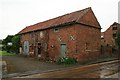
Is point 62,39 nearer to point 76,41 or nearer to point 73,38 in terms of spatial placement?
point 73,38

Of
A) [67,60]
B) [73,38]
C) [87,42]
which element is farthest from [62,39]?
[67,60]

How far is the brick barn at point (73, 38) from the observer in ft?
77.7

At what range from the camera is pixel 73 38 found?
77.5ft

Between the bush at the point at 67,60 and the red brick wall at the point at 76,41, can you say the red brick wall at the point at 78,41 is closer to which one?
the red brick wall at the point at 76,41

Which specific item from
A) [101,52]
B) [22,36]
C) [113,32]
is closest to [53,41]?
[101,52]

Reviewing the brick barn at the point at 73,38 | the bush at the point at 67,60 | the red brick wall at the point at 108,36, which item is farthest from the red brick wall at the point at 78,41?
the red brick wall at the point at 108,36

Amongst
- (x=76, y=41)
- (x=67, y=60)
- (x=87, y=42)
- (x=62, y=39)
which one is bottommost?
(x=67, y=60)

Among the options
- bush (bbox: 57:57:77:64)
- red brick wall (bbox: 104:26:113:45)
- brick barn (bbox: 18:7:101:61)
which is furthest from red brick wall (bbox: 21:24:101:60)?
red brick wall (bbox: 104:26:113:45)

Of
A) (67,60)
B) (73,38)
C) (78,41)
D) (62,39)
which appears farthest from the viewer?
(62,39)

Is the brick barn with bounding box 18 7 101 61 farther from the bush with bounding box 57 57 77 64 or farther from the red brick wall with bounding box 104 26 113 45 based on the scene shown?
the red brick wall with bounding box 104 26 113 45

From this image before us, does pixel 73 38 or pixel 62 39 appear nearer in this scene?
pixel 73 38

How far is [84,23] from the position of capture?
2491cm

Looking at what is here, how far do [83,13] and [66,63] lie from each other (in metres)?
8.44

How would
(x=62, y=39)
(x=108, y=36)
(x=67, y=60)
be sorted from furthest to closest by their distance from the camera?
(x=108, y=36), (x=62, y=39), (x=67, y=60)
